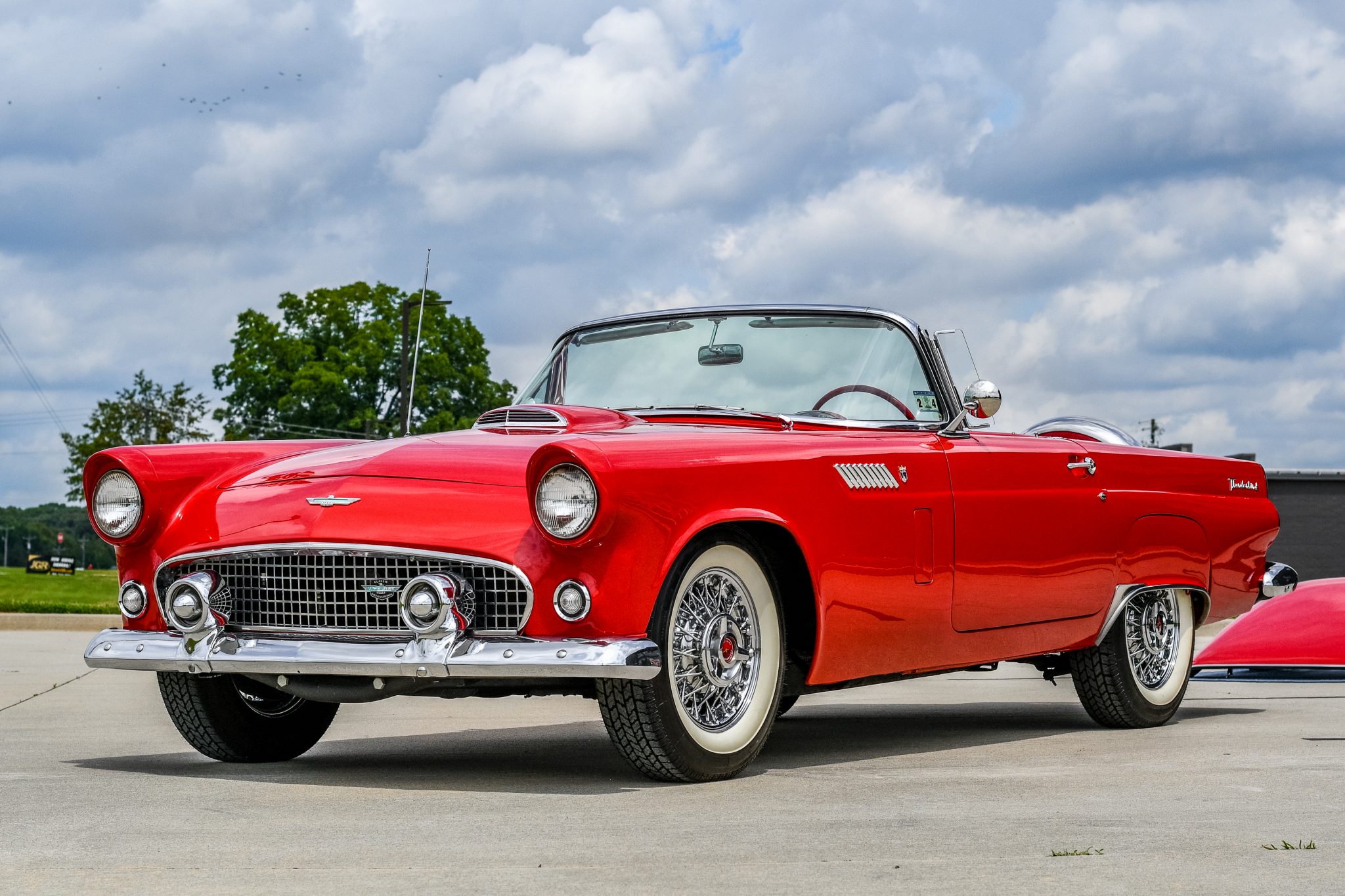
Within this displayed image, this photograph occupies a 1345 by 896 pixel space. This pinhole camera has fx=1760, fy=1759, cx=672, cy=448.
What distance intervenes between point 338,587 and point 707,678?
1164mm

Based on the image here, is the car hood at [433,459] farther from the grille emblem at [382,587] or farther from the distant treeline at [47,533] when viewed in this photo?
→ the distant treeline at [47,533]

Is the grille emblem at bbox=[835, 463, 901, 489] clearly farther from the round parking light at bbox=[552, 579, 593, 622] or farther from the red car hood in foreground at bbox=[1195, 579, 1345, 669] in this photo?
the red car hood in foreground at bbox=[1195, 579, 1345, 669]

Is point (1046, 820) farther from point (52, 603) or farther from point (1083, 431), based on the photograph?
point (52, 603)

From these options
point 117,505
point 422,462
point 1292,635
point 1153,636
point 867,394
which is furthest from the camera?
point 1292,635

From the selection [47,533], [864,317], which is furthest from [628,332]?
[47,533]

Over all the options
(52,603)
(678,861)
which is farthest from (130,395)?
(678,861)

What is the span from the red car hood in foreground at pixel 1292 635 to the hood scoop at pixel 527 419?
498 cm

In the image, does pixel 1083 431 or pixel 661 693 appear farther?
pixel 1083 431

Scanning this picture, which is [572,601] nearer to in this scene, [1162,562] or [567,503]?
[567,503]

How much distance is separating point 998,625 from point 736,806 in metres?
2.13

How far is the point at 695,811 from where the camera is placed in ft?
15.7

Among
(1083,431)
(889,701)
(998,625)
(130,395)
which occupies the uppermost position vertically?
(130,395)

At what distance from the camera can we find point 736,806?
4883 millimetres

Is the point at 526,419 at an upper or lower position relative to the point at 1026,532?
upper
